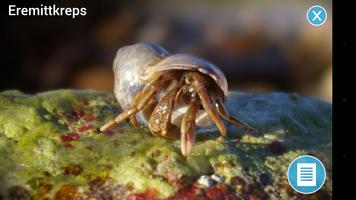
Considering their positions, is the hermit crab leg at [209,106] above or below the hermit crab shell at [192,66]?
below

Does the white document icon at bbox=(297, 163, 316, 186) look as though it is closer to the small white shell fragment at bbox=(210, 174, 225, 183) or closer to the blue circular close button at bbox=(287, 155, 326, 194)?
the blue circular close button at bbox=(287, 155, 326, 194)

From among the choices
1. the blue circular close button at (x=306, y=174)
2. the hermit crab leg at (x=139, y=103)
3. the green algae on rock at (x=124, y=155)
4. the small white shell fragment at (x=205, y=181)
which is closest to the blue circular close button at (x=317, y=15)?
the green algae on rock at (x=124, y=155)

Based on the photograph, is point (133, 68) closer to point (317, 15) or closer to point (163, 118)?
point (163, 118)

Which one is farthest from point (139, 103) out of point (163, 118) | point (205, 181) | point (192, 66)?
point (205, 181)

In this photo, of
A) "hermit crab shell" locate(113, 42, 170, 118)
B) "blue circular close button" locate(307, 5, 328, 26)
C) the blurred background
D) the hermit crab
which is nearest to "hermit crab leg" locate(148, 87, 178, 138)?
the hermit crab

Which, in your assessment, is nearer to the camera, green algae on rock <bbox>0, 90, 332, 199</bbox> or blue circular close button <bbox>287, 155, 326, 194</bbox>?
green algae on rock <bbox>0, 90, 332, 199</bbox>

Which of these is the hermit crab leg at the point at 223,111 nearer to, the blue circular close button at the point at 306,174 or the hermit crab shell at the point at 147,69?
the hermit crab shell at the point at 147,69
